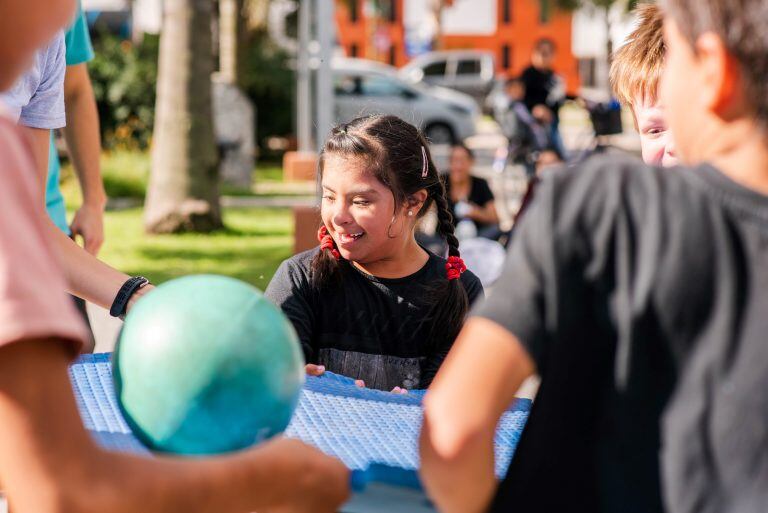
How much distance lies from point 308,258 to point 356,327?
299 mm

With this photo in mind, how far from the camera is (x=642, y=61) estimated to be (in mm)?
3123

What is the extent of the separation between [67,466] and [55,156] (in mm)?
3077

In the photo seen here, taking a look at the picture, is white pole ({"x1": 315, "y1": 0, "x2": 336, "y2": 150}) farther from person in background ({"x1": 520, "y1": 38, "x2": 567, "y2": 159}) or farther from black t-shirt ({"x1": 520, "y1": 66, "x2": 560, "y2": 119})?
black t-shirt ({"x1": 520, "y1": 66, "x2": 560, "y2": 119})

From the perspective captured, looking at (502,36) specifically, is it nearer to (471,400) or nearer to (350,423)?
(350,423)

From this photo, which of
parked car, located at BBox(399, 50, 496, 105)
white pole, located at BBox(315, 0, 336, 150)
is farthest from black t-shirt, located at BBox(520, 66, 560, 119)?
parked car, located at BBox(399, 50, 496, 105)

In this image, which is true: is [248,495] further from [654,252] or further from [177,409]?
[654,252]

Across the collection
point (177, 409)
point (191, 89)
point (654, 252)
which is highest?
point (191, 89)

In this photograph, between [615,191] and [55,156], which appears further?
[55,156]

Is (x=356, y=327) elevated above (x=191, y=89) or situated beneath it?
A: situated beneath

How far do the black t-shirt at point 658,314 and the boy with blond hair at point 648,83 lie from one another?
1577 millimetres

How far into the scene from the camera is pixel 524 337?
1505mm

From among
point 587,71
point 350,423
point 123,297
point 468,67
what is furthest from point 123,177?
point 587,71

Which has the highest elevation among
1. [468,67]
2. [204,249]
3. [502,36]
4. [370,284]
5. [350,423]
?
[502,36]

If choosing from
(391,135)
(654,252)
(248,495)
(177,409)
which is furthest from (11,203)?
(391,135)
